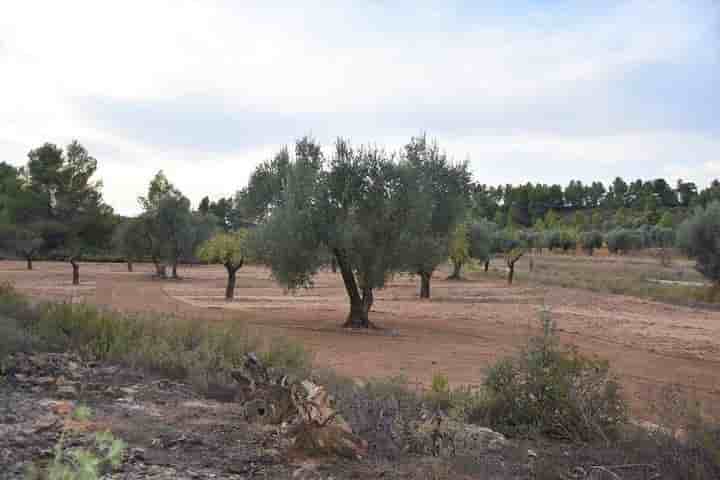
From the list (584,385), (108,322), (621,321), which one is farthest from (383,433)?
(621,321)

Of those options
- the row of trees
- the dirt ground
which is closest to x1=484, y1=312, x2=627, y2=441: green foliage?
the dirt ground

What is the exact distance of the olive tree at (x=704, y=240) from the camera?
4169 cm

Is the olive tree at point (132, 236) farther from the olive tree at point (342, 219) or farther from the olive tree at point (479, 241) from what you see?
the olive tree at point (342, 219)

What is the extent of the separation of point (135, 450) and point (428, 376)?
931 cm

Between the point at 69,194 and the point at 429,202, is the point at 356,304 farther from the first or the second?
the point at 69,194

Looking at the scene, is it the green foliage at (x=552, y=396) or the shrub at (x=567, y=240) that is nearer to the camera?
the green foliage at (x=552, y=396)

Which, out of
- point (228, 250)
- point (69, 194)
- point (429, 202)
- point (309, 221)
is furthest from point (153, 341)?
point (69, 194)

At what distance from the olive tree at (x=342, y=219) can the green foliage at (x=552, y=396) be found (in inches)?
557

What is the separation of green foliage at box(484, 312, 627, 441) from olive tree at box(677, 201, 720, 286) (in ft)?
123

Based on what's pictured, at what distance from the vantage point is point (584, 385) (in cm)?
789

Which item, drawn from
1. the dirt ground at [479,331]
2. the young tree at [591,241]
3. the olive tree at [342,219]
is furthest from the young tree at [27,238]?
the young tree at [591,241]

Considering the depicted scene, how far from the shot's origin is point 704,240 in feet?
139

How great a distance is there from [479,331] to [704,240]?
24.8 m

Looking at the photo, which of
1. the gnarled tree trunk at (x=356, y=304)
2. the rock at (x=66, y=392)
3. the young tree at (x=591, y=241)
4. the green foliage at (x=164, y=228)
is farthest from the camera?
the young tree at (x=591, y=241)
